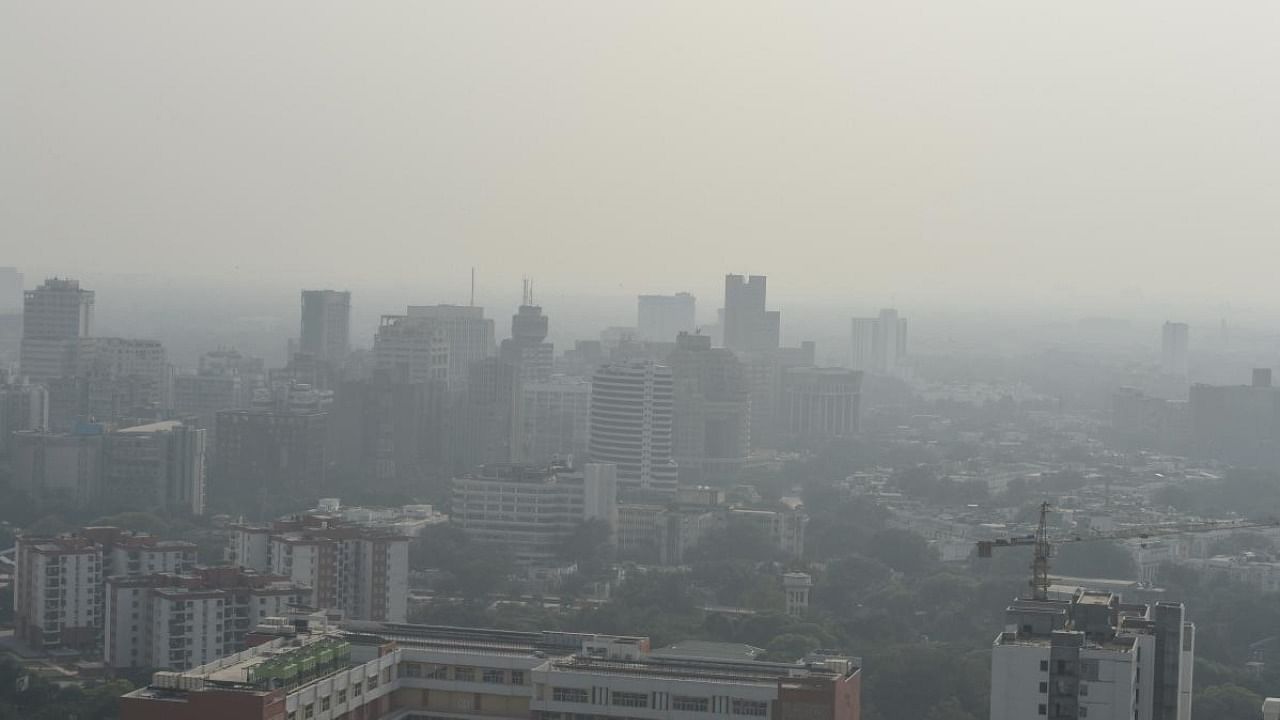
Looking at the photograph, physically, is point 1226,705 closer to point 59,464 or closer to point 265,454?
point 59,464

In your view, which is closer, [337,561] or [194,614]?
[194,614]

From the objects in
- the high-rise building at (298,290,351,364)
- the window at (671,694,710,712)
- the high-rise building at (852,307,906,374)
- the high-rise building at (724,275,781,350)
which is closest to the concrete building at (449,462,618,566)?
the window at (671,694,710,712)

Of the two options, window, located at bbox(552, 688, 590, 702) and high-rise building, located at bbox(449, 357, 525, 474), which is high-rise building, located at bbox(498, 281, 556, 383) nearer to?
high-rise building, located at bbox(449, 357, 525, 474)

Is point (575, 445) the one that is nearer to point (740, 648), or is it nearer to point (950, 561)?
point (950, 561)

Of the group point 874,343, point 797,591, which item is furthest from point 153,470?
point 874,343

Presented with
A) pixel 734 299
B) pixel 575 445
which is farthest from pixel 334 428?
pixel 734 299

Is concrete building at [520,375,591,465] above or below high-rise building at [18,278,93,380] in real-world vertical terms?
below

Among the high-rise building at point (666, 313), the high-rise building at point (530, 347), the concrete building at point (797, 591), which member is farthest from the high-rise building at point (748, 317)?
the concrete building at point (797, 591)

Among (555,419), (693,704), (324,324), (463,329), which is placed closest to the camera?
(693,704)
